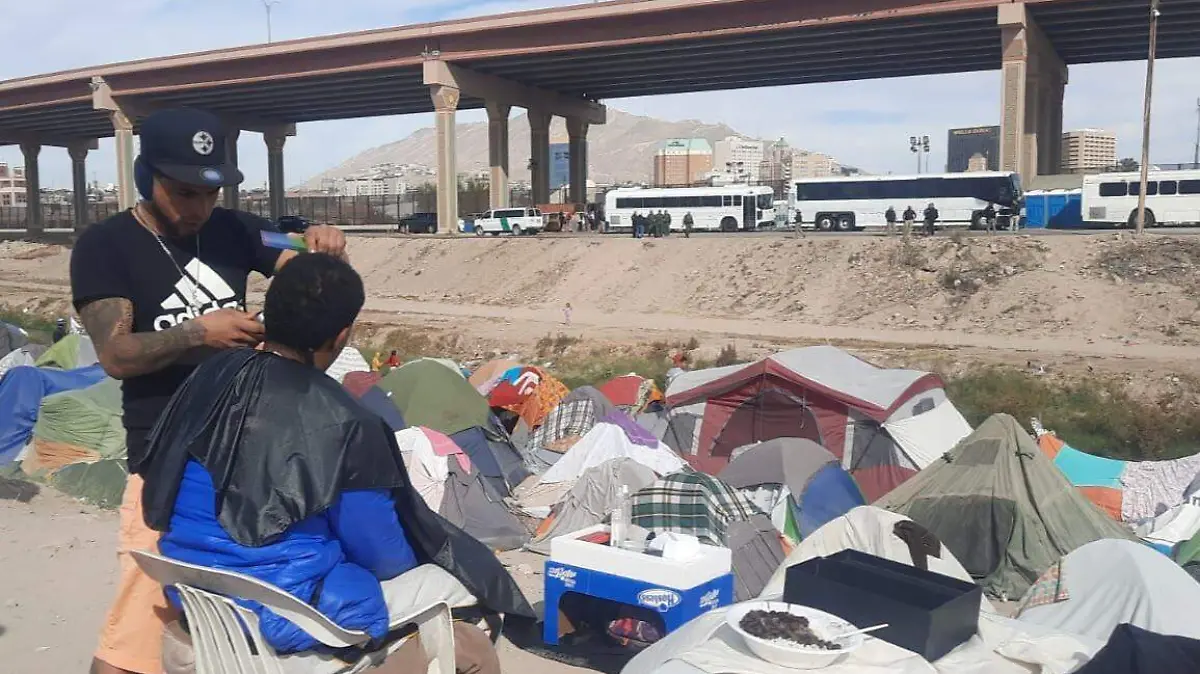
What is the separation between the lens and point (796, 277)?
28750 millimetres

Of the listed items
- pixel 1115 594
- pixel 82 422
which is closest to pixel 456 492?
pixel 82 422

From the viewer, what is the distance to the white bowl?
8.31 feet

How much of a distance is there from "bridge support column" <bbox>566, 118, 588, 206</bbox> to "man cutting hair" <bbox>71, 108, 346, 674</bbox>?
50.4 metres

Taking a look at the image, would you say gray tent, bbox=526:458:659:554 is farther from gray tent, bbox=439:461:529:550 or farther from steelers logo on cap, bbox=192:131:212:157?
steelers logo on cap, bbox=192:131:212:157

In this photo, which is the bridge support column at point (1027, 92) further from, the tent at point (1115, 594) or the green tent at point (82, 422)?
the tent at point (1115, 594)

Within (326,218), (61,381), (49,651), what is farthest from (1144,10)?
(326,218)

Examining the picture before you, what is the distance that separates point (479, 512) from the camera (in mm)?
9336

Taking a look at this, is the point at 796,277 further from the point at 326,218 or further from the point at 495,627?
the point at 326,218

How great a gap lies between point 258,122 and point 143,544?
61708 mm

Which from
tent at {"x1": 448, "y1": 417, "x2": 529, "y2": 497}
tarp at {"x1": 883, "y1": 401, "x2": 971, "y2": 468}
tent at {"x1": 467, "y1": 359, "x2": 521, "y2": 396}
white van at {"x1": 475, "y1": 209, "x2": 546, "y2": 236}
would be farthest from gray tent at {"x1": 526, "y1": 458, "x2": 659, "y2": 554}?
white van at {"x1": 475, "y1": 209, "x2": 546, "y2": 236}

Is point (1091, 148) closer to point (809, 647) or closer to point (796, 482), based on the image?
point (796, 482)

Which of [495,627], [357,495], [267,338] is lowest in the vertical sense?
[495,627]

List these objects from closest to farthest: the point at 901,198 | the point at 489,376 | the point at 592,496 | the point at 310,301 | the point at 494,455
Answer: the point at 310,301, the point at 592,496, the point at 494,455, the point at 489,376, the point at 901,198

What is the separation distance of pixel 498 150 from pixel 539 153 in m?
4.17
